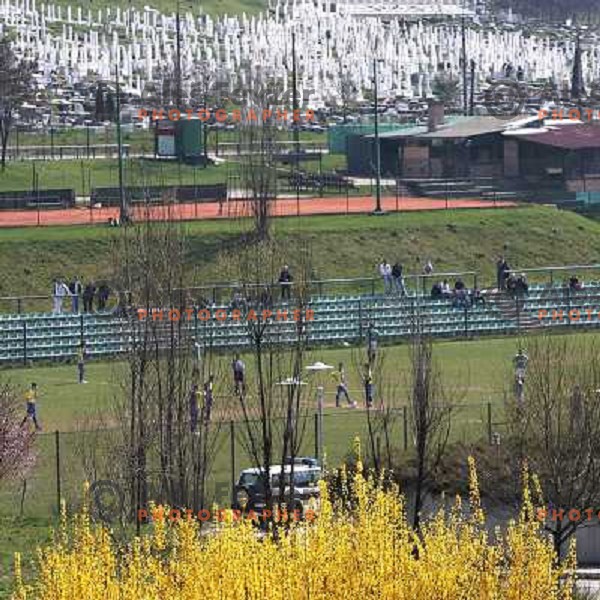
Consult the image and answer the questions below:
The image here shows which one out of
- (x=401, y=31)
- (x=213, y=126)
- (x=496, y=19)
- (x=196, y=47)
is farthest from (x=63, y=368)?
(x=496, y=19)

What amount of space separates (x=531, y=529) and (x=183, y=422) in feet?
38.7

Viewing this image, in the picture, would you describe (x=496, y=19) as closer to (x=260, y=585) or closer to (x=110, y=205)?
(x=110, y=205)

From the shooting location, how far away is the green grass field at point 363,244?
60125mm

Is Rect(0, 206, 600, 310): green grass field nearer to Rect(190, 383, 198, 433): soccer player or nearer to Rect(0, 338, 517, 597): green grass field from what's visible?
Rect(0, 338, 517, 597): green grass field

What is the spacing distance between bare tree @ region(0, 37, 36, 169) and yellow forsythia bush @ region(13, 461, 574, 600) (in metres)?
60.3

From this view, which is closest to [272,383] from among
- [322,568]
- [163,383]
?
[163,383]

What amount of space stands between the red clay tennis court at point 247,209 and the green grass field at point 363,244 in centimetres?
119

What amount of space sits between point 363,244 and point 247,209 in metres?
3.89

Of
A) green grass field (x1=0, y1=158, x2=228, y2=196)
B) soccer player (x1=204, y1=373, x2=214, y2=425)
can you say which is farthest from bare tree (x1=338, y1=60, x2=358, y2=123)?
soccer player (x1=204, y1=373, x2=214, y2=425)

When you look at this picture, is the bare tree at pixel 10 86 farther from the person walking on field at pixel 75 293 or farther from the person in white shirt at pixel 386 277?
the person in white shirt at pixel 386 277

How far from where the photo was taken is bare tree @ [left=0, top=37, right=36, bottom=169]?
3230 inches

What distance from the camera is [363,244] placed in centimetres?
6406

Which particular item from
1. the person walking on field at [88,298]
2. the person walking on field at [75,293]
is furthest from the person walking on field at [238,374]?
the person walking on field at [75,293]

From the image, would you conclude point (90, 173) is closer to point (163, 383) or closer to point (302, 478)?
point (302, 478)
